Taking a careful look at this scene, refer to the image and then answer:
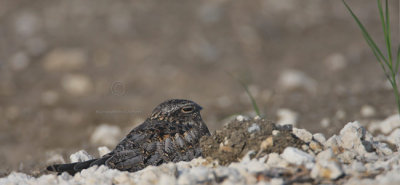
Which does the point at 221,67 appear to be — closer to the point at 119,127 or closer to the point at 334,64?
the point at 334,64

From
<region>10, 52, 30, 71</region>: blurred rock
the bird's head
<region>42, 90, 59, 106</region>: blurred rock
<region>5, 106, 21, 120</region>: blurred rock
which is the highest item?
<region>10, 52, 30, 71</region>: blurred rock

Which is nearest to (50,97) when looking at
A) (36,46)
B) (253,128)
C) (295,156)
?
(36,46)

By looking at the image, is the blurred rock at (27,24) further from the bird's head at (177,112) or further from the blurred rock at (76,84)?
the bird's head at (177,112)

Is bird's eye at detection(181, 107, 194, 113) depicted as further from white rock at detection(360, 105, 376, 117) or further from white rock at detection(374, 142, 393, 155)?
white rock at detection(360, 105, 376, 117)

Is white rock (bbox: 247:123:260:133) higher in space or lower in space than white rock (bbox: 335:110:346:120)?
lower

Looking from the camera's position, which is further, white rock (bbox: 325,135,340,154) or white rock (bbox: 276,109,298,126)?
white rock (bbox: 276,109,298,126)

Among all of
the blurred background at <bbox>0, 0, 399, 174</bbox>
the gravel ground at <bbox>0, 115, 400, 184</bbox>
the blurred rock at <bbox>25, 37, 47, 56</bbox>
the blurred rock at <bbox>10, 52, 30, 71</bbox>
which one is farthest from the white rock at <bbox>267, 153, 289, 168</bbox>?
the blurred rock at <bbox>25, 37, 47, 56</bbox>
